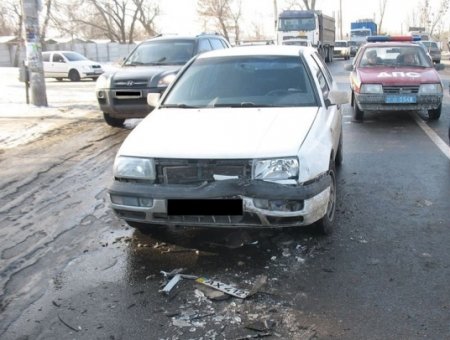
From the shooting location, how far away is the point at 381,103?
401 inches

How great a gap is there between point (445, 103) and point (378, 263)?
10971 millimetres

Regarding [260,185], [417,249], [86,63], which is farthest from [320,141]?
[86,63]

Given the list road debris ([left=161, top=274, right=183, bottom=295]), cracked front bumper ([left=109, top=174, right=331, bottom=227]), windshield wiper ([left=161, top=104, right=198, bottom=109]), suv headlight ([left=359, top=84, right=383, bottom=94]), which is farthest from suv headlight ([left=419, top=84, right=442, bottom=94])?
road debris ([left=161, top=274, right=183, bottom=295])

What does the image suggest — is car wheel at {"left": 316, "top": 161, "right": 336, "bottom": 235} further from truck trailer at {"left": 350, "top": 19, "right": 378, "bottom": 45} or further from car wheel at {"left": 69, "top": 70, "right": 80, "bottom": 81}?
truck trailer at {"left": 350, "top": 19, "right": 378, "bottom": 45}

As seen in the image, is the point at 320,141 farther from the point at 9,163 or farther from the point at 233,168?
Result: the point at 9,163

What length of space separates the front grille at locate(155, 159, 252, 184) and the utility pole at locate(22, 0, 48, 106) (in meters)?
10.8

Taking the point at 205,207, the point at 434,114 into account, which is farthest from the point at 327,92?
the point at 434,114

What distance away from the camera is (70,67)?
2619 centimetres

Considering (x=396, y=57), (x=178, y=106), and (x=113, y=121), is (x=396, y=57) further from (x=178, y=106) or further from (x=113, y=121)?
(x=178, y=106)

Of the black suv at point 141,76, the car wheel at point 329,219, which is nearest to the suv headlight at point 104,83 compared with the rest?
the black suv at point 141,76

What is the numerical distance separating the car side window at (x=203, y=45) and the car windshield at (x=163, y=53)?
19cm

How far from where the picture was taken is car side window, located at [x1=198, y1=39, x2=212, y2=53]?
11.4 meters

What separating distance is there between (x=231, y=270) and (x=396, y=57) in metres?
8.56

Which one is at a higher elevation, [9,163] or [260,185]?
[260,185]
